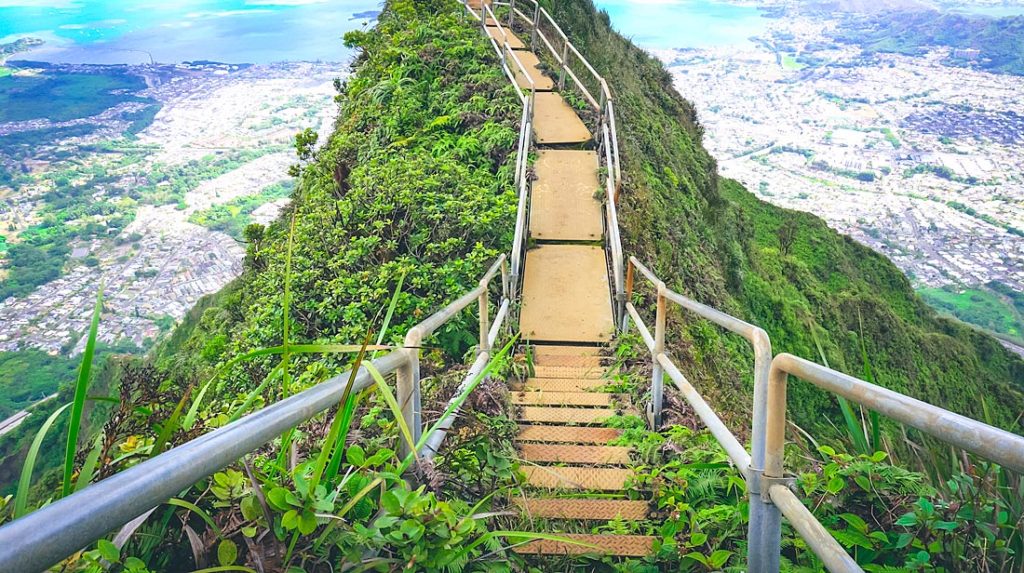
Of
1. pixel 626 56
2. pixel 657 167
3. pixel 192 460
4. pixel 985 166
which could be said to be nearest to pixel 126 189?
pixel 626 56

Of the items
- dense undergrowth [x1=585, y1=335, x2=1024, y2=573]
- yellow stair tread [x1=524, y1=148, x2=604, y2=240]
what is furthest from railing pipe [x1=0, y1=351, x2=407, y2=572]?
yellow stair tread [x1=524, y1=148, x2=604, y2=240]

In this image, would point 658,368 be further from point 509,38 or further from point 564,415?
point 509,38

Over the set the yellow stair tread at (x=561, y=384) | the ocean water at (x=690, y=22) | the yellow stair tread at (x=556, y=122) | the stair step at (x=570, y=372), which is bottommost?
the stair step at (x=570, y=372)

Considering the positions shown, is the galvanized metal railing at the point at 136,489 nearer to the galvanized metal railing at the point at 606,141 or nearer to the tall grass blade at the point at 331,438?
the tall grass blade at the point at 331,438

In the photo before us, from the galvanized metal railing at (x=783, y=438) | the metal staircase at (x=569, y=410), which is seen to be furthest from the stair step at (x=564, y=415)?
the galvanized metal railing at (x=783, y=438)

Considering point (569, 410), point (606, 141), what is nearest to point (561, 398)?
point (569, 410)

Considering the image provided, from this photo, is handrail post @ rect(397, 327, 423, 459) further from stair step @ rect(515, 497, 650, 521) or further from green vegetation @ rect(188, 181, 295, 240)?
green vegetation @ rect(188, 181, 295, 240)
